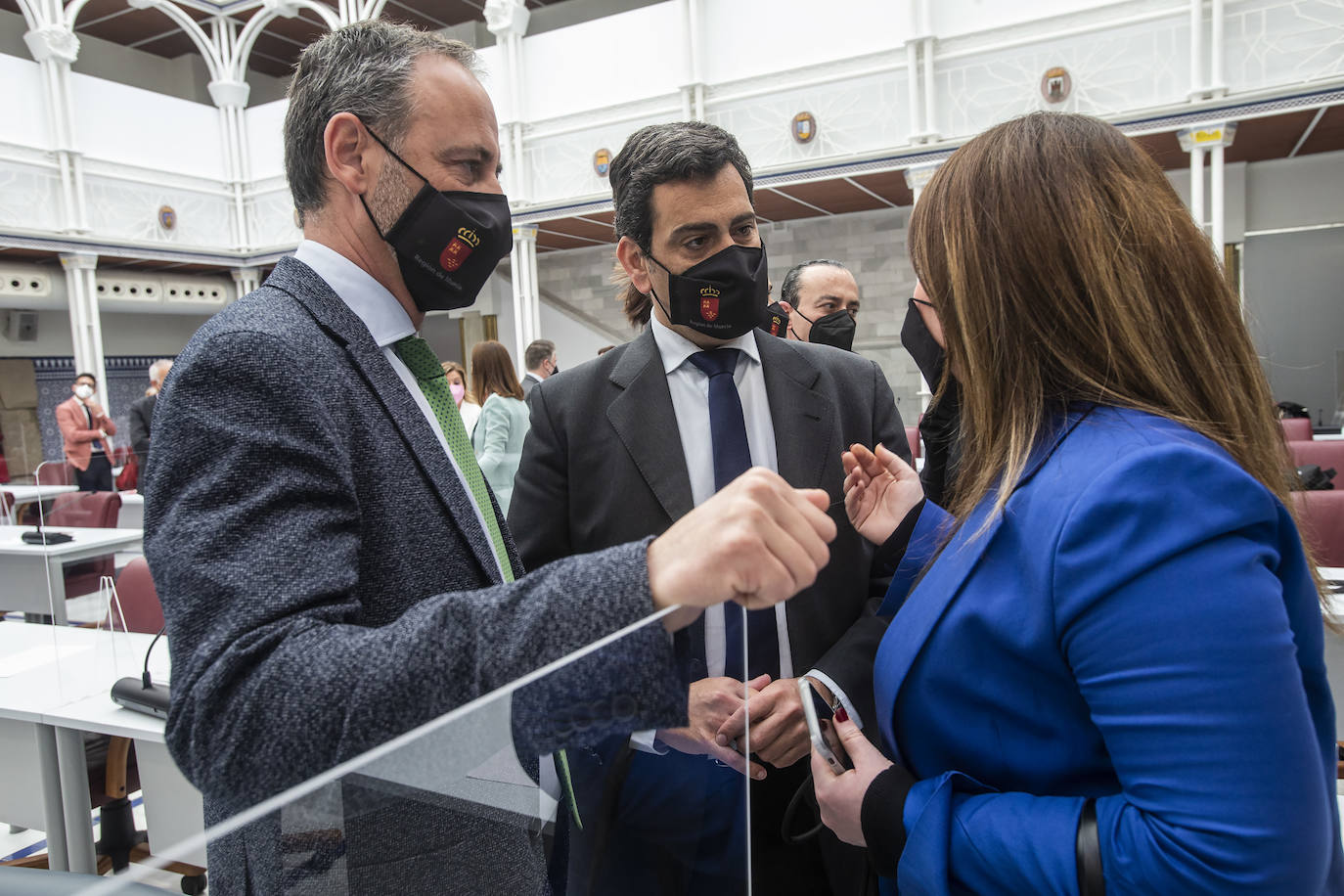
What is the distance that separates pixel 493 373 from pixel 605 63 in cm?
669

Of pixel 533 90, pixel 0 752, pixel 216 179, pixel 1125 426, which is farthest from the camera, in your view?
pixel 216 179

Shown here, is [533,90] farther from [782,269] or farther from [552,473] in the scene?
[552,473]

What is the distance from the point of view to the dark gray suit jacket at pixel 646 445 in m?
1.56

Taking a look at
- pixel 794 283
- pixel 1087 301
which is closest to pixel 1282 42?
pixel 794 283

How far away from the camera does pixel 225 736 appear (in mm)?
708

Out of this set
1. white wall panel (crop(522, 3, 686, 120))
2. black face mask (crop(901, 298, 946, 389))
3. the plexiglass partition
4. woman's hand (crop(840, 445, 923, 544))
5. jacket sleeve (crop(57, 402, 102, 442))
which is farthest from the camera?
white wall panel (crop(522, 3, 686, 120))

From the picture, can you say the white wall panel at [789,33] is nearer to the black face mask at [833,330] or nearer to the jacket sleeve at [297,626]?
the black face mask at [833,330]

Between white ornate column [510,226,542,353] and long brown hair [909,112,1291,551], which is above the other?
white ornate column [510,226,542,353]

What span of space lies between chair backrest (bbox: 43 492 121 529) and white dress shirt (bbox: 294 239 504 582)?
598 cm

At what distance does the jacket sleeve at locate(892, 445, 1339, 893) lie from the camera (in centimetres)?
72

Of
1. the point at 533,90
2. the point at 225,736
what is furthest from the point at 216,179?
the point at 225,736

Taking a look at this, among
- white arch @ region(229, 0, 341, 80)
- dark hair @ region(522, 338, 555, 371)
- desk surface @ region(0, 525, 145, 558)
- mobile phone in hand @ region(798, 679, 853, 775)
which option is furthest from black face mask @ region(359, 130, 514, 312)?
white arch @ region(229, 0, 341, 80)

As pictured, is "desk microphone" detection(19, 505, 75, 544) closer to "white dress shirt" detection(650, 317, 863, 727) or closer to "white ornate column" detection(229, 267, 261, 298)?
"white dress shirt" detection(650, 317, 863, 727)

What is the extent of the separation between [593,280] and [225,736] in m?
13.3
